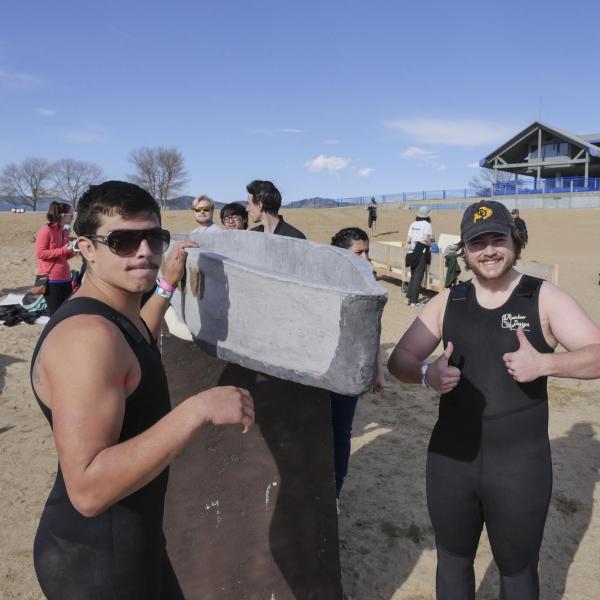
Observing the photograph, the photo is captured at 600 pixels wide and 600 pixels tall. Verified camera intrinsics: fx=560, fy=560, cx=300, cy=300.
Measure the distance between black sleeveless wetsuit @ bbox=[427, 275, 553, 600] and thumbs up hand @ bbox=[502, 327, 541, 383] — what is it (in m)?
0.11

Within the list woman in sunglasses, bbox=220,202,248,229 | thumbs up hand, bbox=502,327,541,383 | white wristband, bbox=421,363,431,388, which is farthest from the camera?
woman in sunglasses, bbox=220,202,248,229

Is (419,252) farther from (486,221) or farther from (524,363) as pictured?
(524,363)

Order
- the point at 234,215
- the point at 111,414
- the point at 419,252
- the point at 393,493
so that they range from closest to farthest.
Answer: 1. the point at 111,414
2. the point at 393,493
3. the point at 234,215
4. the point at 419,252

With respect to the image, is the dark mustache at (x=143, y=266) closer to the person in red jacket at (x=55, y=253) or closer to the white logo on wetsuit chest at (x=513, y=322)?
the white logo on wetsuit chest at (x=513, y=322)

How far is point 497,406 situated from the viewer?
2.11 meters

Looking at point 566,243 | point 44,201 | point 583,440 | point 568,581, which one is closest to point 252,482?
point 568,581

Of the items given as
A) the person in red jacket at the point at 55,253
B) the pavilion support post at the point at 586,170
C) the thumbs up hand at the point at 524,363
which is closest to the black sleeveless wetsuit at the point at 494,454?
the thumbs up hand at the point at 524,363

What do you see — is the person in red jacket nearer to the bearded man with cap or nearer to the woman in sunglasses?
the woman in sunglasses

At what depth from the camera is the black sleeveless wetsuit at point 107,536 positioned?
144cm

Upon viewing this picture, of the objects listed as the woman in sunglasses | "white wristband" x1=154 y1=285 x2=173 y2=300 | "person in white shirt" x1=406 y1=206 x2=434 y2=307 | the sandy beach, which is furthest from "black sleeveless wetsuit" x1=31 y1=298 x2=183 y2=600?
"person in white shirt" x1=406 y1=206 x2=434 y2=307

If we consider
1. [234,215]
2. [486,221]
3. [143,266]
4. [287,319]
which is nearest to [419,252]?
[234,215]

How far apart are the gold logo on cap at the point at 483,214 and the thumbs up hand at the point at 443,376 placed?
1.78 ft

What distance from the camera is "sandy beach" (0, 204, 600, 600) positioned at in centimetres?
310

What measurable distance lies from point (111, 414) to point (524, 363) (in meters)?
1.38
